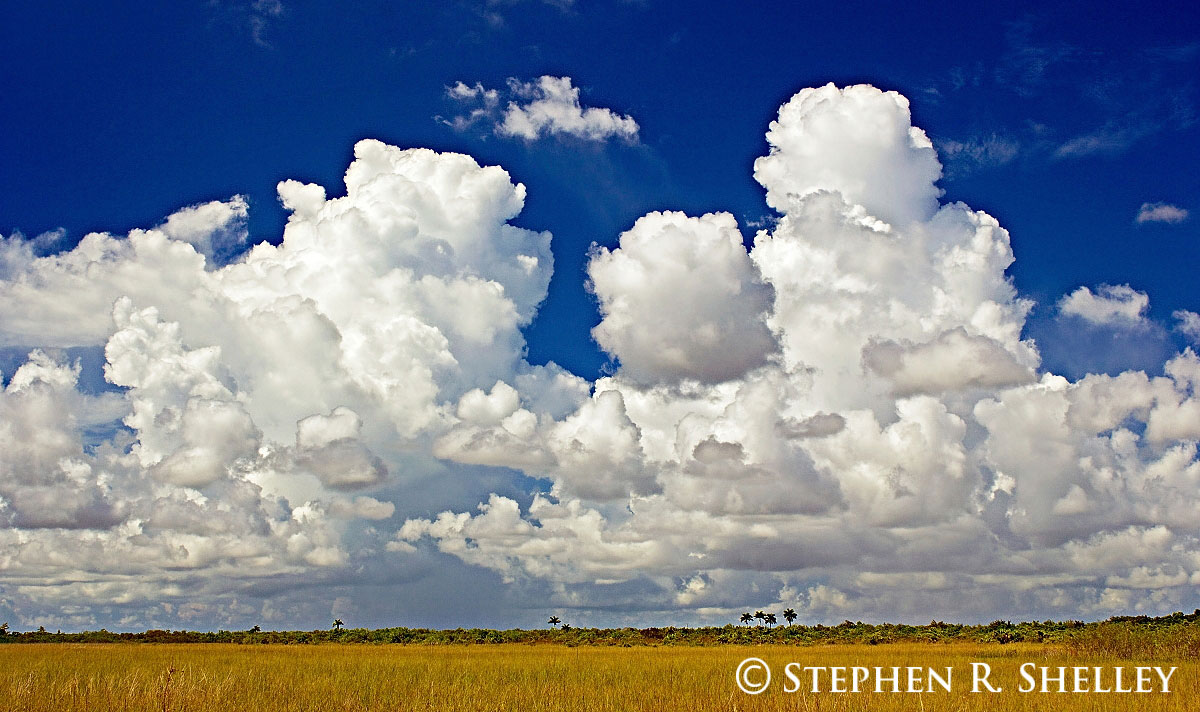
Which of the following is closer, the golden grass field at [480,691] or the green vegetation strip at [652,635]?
the golden grass field at [480,691]

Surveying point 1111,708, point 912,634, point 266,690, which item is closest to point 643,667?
point 266,690

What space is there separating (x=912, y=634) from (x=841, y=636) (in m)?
7.63

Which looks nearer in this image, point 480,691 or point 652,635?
point 480,691

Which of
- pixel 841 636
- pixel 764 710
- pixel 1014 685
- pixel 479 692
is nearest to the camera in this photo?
pixel 764 710

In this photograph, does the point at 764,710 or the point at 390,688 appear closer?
the point at 764,710

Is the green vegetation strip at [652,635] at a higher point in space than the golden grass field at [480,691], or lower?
lower

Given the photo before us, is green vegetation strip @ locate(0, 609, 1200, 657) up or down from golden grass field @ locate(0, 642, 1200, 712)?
down

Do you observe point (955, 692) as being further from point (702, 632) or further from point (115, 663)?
point (702, 632)

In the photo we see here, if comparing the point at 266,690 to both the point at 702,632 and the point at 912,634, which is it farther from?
the point at 912,634

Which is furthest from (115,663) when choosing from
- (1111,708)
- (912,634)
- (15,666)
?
(912,634)

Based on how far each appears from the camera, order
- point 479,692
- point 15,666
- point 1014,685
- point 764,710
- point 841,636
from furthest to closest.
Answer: point 841,636 < point 15,666 < point 1014,685 < point 479,692 < point 764,710

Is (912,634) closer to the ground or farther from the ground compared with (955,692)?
closer to the ground

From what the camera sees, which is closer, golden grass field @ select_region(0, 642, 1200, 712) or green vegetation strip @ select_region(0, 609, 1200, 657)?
golden grass field @ select_region(0, 642, 1200, 712)

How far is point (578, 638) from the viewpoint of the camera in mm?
76125
